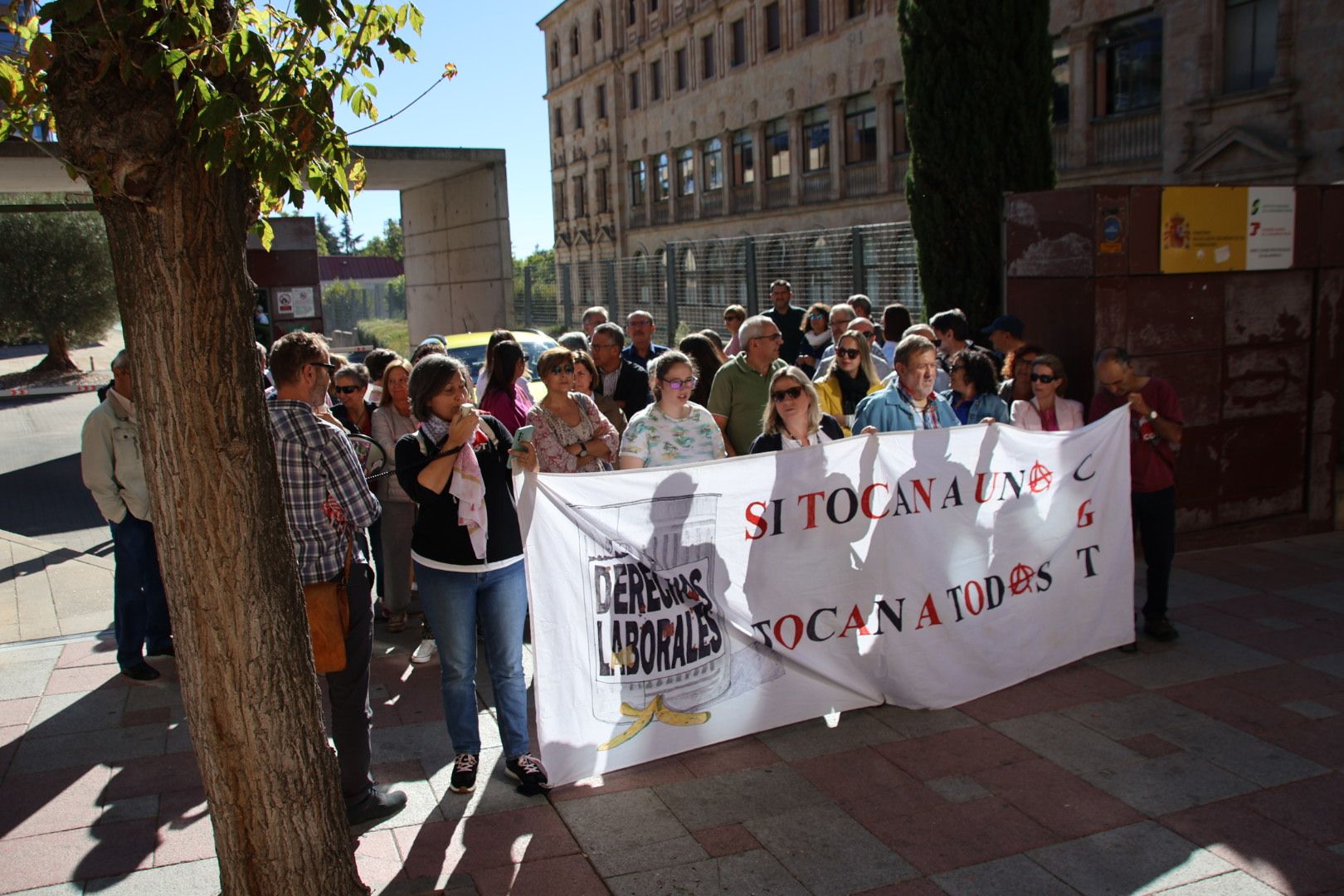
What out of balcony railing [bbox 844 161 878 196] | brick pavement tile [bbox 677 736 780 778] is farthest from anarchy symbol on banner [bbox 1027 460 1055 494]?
balcony railing [bbox 844 161 878 196]

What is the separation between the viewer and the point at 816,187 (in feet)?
125

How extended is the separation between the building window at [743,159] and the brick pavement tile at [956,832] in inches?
1541

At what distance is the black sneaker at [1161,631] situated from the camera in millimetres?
6586

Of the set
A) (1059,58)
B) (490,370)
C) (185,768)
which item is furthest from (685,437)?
(1059,58)

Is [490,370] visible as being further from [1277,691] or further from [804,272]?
[804,272]

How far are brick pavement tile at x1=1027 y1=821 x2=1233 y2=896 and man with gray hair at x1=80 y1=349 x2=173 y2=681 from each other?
15.9 feet

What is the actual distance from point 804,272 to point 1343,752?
12.3 meters

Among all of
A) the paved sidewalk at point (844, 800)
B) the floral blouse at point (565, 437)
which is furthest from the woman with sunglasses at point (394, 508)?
the floral blouse at point (565, 437)

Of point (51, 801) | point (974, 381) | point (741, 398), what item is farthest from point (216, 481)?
point (974, 381)

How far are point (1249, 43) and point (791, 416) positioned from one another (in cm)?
2057

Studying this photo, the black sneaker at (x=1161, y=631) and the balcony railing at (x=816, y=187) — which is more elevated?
the balcony railing at (x=816, y=187)

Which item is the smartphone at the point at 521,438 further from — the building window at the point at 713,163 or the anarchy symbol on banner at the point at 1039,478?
the building window at the point at 713,163

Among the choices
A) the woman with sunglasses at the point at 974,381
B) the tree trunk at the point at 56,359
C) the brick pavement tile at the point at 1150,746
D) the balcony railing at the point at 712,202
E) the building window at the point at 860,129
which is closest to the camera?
the brick pavement tile at the point at 1150,746

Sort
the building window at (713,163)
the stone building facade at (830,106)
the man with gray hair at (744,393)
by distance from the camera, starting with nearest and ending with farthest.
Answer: the man with gray hair at (744,393) < the stone building facade at (830,106) < the building window at (713,163)
